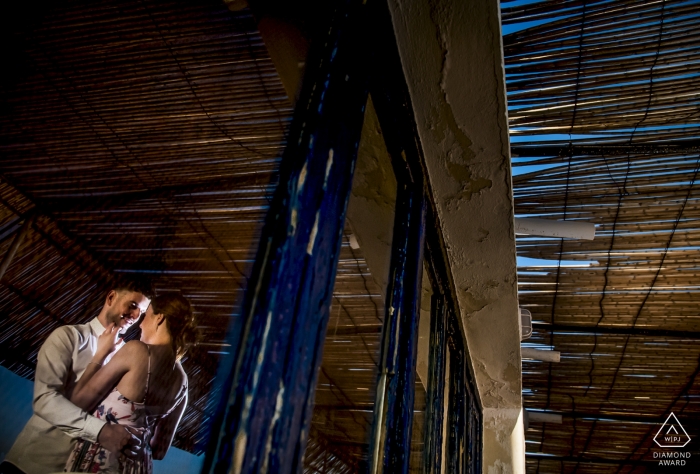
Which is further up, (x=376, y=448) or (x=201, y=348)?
(x=201, y=348)

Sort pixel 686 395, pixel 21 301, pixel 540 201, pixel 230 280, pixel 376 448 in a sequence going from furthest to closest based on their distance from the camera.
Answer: pixel 686 395 → pixel 540 201 → pixel 230 280 → pixel 21 301 → pixel 376 448

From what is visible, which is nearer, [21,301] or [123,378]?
[123,378]

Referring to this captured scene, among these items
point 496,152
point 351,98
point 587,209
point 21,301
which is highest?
point 587,209

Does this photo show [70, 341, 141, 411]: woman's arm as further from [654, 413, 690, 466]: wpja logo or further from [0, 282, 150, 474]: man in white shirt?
[654, 413, 690, 466]: wpja logo

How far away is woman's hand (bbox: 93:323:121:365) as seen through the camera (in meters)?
1.19

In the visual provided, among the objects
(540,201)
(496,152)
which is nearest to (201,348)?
(496,152)

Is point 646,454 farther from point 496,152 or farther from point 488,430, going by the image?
point 496,152

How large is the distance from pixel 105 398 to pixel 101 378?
6 centimetres

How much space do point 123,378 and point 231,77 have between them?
117cm

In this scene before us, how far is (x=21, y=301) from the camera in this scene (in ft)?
6.01

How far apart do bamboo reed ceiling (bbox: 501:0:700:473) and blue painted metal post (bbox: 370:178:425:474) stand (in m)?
0.81

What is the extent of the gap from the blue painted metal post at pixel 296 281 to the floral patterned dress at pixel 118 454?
2.64 feet

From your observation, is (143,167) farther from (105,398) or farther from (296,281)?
(296,281)

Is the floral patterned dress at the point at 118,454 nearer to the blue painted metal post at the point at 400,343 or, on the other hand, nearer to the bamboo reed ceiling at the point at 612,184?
the blue painted metal post at the point at 400,343
